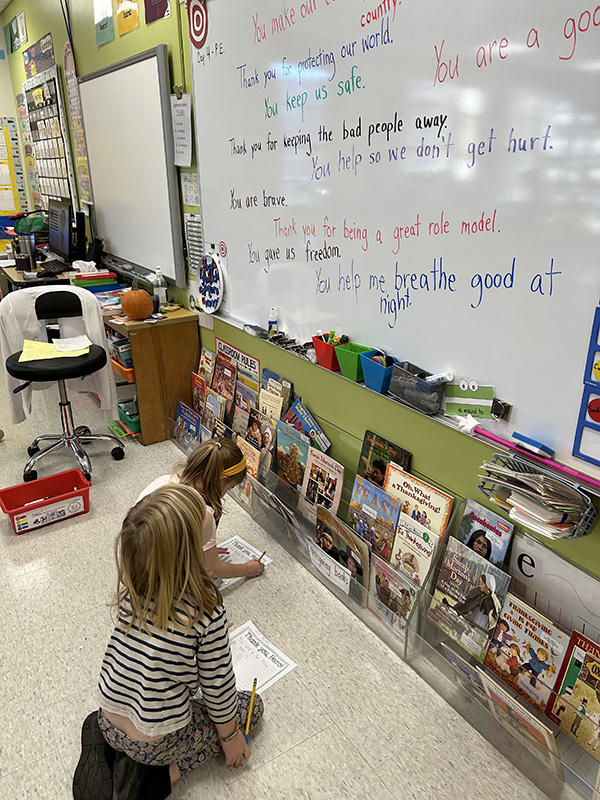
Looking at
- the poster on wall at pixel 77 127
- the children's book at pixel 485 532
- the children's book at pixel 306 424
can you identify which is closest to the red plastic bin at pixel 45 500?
the children's book at pixel 306 424

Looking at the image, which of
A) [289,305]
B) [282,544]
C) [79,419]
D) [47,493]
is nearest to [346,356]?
[289,305]

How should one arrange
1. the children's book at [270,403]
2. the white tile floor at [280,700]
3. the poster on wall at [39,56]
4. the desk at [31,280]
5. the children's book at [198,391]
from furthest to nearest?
the poster on wall at [39,56], the desk at [31,280], the children's book at [198,391], the children's book at [270,403], the white tile floor at [280,700]

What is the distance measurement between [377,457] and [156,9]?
2.47m

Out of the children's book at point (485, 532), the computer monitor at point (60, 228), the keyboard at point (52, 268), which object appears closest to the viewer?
the children's book at point (485, 532)

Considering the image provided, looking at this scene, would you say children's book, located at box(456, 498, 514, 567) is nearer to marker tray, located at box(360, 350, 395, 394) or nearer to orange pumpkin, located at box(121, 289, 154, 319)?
marker tray, located at box(360, 350, 395, 394)

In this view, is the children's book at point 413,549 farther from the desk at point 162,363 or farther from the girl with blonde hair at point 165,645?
the desk at point 162,363

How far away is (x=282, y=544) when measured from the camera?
90.5 inches

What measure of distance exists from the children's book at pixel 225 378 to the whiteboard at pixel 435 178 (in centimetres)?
56

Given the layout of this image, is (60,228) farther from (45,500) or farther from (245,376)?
(45,500)

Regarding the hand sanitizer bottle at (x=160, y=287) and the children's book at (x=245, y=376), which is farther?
the hand sanitizer bottle at (x=160, y=287)

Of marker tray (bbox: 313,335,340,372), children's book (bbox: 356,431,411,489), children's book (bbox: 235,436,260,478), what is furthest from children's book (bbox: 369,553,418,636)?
children's book (bbox: 235,436,260,478)

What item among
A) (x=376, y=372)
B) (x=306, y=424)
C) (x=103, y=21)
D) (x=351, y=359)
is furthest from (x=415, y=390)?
(x=103, y=21)

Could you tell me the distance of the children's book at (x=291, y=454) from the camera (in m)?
2.31

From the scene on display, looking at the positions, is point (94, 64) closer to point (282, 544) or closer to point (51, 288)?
point (51, 288)
